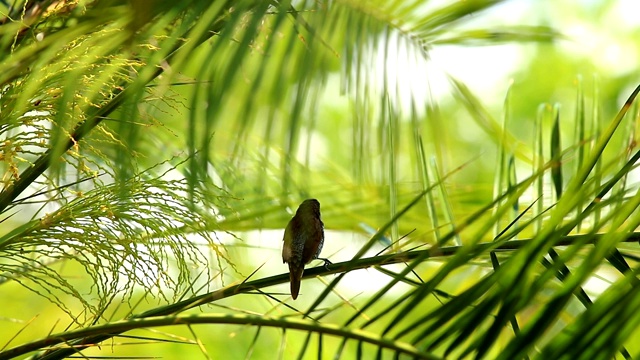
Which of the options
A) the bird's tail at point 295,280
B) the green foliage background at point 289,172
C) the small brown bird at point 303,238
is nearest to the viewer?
the green foliage background at point 289,172

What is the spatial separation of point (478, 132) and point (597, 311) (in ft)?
22.0

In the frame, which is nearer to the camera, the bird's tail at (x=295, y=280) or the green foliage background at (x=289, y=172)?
the green foliage background at (x=289, y=172)

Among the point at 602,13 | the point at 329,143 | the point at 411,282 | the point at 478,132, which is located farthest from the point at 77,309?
the point at 602,13

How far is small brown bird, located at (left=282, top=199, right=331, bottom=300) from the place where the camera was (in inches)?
Result: 65.6

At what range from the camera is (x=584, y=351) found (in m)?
0.77

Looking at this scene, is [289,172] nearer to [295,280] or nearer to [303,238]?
[295,280]

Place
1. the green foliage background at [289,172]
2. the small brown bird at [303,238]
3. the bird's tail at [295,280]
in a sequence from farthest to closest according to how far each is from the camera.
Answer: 1. the small brown bird at [303,238]
2. the bird's tail at [295,280]
3. the green foliage background at [289,172]

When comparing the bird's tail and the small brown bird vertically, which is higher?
the small brown bird

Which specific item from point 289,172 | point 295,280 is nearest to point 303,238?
point 295,280

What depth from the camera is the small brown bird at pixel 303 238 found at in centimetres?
167

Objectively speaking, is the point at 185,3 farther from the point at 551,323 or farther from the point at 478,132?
the point at 478,132

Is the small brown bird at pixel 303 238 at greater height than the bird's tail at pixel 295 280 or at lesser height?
greater

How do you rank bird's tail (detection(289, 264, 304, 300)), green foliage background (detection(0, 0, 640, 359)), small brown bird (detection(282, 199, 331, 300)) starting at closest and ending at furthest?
1. green foliage background (detection(0, 0, 640, 359))
2. bird's tail (detection(289, 264, 304, 300))
3. small brown bird (detection(282, 199, 331, 300))

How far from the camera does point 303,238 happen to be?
69.5 inches
